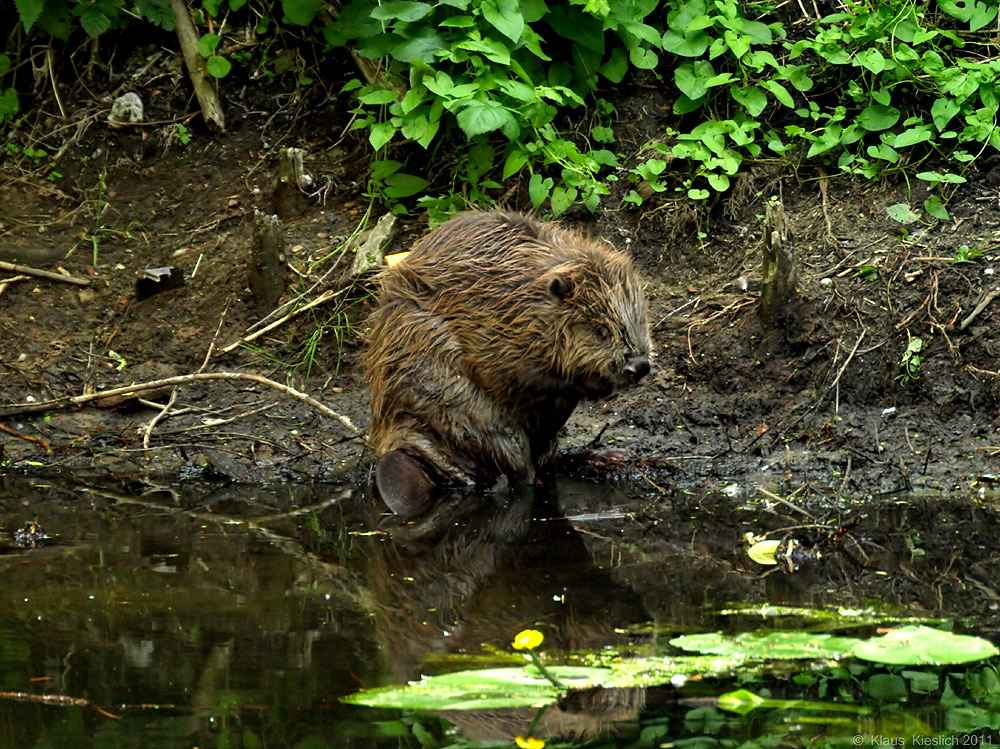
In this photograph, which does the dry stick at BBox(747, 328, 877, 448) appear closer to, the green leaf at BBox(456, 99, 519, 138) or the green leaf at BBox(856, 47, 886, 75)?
the green leaf at BBox(856, 47, 886, 75)

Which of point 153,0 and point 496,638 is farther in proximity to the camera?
A: point 153,0

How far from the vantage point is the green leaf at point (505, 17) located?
5578 millimetres

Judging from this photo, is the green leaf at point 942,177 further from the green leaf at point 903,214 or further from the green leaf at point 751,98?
the green leaf at point 751,98

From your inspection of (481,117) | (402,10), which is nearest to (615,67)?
(481,117)

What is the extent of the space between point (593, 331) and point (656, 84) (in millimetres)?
2433

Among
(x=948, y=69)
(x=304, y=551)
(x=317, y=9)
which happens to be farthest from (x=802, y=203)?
(x=304, y=551)

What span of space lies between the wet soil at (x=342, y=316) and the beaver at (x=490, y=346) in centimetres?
45

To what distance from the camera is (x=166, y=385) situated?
521 cm

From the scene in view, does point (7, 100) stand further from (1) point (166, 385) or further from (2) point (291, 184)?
(1) point (166, 385)

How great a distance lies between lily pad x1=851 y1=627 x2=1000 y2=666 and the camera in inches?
102

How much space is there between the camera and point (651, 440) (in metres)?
5.10

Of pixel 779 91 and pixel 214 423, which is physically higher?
pixel 779 91

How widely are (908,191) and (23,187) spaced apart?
182 inches

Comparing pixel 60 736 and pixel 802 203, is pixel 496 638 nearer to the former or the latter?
pixel 60 736
